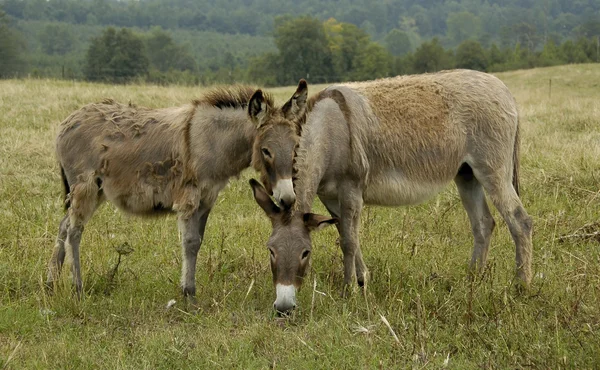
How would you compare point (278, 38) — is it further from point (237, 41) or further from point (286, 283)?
point (237, 41)

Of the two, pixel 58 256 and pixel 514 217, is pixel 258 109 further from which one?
pixel 514 217

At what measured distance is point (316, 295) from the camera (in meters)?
5.25

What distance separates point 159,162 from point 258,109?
1090 millimetres

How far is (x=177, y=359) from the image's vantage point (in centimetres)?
423

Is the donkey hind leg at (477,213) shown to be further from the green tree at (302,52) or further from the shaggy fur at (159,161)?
the green tree at (302,52)

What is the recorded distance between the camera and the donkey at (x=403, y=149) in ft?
17.4

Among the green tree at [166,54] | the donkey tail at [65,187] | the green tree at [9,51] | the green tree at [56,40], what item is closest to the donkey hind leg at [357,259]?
the donkey tail at [65,187]

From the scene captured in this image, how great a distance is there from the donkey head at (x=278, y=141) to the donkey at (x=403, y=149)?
0.01 m

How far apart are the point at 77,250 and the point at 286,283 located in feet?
7.24

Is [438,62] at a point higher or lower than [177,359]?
lower

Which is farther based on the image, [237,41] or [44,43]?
[237,41]

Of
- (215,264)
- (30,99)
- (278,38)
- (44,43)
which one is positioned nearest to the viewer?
(215,264)

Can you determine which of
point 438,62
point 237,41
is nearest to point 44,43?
point 237,41

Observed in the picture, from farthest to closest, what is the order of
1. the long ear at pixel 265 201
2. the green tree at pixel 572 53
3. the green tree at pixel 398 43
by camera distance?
the green tree at pixel 398 43 < the green tree at pixel 572 53 < the long ear at pixel 265 201
